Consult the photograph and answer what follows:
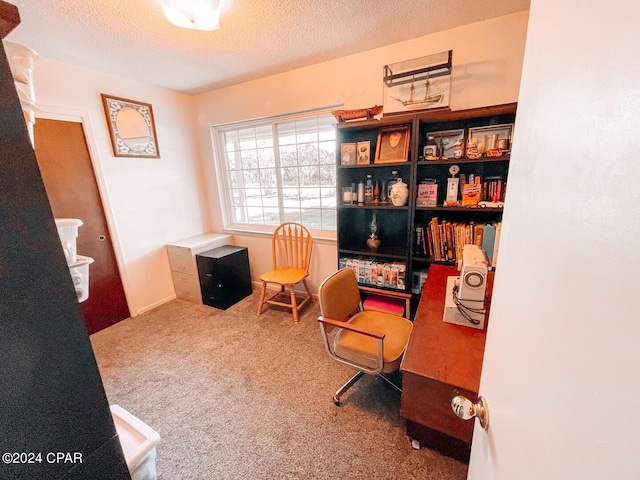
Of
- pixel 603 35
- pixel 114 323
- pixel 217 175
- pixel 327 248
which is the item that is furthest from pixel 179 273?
pixel 603 35

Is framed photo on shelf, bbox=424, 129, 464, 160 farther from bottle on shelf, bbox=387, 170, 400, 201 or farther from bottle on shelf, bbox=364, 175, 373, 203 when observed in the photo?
bottle on shelf, bbox=364, 175, 373, 203

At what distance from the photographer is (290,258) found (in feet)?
9.72

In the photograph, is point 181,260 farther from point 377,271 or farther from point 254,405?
point 377,271

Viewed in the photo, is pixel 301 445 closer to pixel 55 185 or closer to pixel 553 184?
pixel 553 184

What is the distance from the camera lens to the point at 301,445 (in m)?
1.37

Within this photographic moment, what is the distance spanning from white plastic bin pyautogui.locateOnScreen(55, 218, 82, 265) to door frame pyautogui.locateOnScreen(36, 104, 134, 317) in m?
1.92

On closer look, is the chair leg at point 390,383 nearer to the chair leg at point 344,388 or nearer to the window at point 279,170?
the chair leg at point 344,388

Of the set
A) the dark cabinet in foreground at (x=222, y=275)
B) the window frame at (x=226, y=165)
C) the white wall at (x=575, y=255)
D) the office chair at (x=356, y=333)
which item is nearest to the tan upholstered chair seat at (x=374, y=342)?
the office chair at (x=356, y=333)

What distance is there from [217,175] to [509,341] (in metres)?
3.44

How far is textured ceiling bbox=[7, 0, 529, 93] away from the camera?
1547mm

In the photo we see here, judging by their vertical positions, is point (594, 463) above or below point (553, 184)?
below

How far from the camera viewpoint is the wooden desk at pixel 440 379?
1023 millimetres

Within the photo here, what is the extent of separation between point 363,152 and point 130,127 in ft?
7.97

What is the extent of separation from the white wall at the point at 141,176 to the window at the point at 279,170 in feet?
1.35
